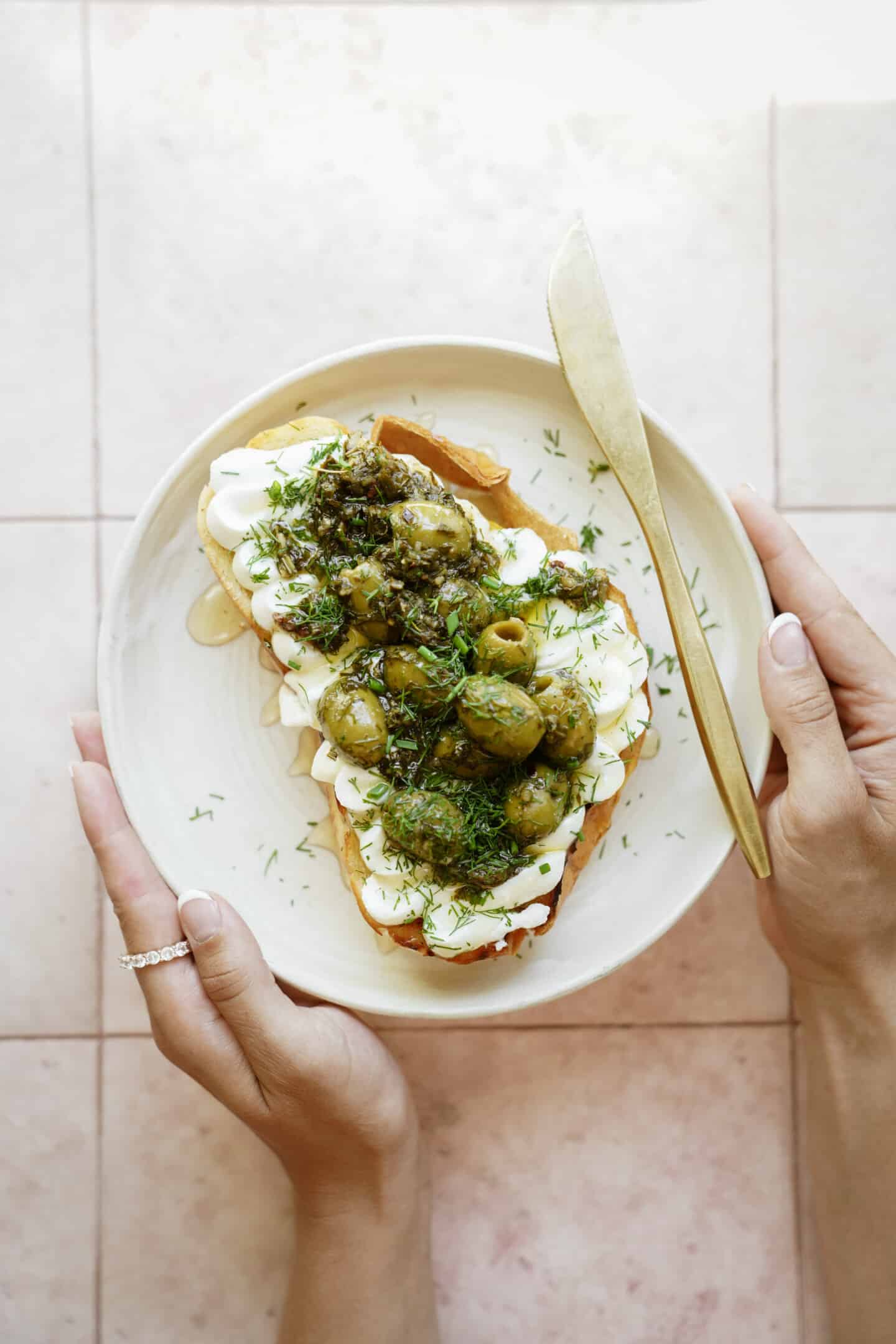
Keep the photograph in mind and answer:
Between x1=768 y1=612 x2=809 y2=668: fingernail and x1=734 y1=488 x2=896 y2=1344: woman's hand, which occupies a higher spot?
x1=768 y1=612 x2=809 y2=668: fingernail

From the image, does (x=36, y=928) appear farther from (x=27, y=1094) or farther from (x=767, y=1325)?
(x=767, y=1325)

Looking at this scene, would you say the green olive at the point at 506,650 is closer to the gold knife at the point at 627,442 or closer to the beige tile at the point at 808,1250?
the gold knife at the point at 627,442

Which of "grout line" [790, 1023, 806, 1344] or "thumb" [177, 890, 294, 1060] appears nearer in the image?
"thumb" [177, 890, 294, 1060]

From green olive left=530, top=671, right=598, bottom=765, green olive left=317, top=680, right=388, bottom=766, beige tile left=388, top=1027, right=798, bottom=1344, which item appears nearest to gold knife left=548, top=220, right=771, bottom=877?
green olive left=530, top=671, right=598, bottom=765

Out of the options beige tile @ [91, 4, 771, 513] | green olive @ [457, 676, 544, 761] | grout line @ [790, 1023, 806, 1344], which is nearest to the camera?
green olive @ [457, 676, 544, 761]

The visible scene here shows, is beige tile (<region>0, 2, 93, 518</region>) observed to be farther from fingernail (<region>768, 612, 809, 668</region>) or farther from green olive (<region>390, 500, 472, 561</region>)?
fingernail (<region>768, 612, 809, 668</region>)

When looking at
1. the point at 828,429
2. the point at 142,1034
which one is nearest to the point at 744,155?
the point at 828,429

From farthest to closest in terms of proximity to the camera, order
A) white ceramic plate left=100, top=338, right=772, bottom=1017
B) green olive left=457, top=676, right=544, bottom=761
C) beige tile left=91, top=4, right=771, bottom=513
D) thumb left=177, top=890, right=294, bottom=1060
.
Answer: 1. beige tile left=91, top=4, right=771, bottom=513
2. white ceramic plate left=100, top=338, right=772, bottom=1017
3. thumb left=177, top=890, right=294, bottom=1060
4. green olive left=457, top=676, right=544, bottom=761

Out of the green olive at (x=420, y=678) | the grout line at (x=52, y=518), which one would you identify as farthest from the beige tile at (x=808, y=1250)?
the grout line at (x=52, y=518)
